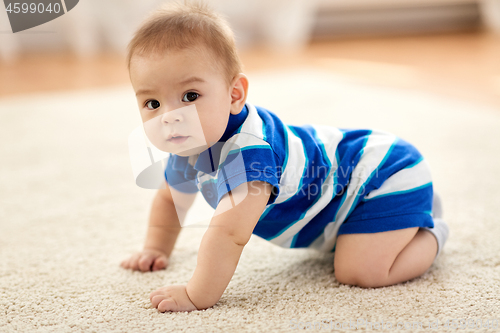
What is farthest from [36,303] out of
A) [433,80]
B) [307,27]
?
[307,27]

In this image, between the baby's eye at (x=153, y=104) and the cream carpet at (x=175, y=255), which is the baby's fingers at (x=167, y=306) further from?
the baby's eye at (x=153, y=104)

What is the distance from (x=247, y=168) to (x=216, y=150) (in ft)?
0.22

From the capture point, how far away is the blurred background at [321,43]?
214cm

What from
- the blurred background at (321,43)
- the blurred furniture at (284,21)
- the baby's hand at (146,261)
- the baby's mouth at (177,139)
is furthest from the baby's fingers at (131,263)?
the blurred furniture at (284,21)

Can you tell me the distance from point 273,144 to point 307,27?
9.80ft

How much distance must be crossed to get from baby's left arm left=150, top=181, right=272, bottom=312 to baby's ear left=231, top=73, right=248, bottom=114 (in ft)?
0.35

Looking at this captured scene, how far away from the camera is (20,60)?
9.32 ft

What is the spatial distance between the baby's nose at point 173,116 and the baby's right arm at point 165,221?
181mm

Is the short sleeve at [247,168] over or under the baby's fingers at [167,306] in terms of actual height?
over

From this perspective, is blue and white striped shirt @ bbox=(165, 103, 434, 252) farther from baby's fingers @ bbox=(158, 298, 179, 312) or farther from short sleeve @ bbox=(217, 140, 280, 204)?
baby's fingers @ bbox=(158, 298, 179, 312)

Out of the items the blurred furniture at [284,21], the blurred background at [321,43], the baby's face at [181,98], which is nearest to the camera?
the baby's face at [181,98]

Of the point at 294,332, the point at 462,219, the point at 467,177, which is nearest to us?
the point at 294,332

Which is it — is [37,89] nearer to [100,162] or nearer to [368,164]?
[100,162]

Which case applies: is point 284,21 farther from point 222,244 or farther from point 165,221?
point 222,244
